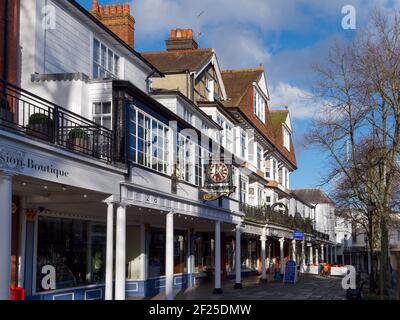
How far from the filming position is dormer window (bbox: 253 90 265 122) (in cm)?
4416

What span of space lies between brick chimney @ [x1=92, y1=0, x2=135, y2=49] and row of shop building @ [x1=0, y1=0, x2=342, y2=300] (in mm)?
50

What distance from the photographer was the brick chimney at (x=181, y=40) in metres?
36.8

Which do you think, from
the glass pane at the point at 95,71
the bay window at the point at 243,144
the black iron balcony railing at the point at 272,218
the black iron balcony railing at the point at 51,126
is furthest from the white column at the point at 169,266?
the bay window at the point at 243,144

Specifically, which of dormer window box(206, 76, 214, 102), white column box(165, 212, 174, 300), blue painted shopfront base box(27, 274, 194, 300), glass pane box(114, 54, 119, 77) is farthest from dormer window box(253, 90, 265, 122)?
white column box(165, 212, 174, 300)

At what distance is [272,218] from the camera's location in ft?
137

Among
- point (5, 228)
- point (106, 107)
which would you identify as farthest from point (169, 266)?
point (5, 228)

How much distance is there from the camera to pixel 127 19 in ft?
89.5

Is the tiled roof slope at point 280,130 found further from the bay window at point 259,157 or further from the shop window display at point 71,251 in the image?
the shop window display at point 71,251

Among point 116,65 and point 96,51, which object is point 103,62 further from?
point 116,65


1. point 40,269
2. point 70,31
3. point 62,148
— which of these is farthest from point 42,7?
point 40,269

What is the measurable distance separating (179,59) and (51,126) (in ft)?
68.4

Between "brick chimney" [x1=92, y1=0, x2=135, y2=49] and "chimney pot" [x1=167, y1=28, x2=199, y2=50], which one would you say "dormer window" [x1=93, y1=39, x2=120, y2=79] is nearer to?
"brick chimney" [x1=92, y1=0, x2=135, y2=49]
